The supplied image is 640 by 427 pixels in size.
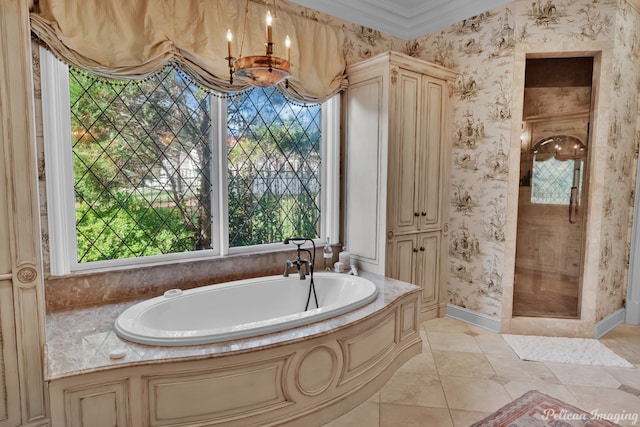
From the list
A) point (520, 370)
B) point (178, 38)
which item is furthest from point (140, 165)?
point (520, 370)

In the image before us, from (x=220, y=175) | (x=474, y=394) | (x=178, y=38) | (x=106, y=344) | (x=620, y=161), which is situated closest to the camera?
(x=106, y=344)

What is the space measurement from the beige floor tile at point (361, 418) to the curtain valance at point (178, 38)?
7.53 ft

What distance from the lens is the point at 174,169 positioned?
8.66ft

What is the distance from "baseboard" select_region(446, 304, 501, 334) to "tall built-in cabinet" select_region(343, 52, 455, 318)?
16cm

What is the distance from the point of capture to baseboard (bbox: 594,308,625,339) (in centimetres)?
315

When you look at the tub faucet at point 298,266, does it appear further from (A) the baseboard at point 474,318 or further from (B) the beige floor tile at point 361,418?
(A) the baseboard at point 474,318

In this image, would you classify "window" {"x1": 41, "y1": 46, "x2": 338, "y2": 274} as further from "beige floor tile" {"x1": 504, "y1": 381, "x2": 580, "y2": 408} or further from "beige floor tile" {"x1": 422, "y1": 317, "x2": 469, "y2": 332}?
"beige floor tile" {"x1": 504, "y1": 381, "x2": 580, "y2": 408}

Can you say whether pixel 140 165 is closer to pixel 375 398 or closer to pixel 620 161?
pixel 375 398

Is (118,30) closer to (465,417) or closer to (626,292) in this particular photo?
(465,417)

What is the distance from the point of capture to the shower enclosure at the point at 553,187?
3166mm

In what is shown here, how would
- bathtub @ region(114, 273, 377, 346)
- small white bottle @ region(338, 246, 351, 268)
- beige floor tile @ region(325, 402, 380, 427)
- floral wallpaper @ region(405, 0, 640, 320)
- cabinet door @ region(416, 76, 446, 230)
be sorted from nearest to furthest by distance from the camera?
bathtub @ region(114, 273, 377, 346) < beige floor tile @ region(325, 402, 380, 427) < floral wallpaper @ region(405, 0, 640, 320) < small white bottle @ region(338, 246, 351, 268) < cabinet door @ region(416, 76, 446, 230)

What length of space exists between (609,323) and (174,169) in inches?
156

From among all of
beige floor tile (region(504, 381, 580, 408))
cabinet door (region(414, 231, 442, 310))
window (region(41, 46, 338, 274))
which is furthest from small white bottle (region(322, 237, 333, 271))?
beige floor tile (region(504, 381, 580, 408))

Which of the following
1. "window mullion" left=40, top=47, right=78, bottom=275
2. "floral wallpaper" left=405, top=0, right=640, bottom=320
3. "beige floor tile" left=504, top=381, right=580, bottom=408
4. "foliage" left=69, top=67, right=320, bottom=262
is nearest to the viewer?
"window mullion" left=40, top=47, right=78, bottom=275
